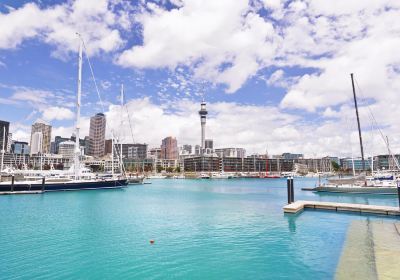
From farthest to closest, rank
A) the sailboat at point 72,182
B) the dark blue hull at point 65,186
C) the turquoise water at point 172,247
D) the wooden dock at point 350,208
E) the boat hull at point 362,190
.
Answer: the sailboat at point 72,182 < the dark blue hull at point 65,186 < the boat hull at point 362,190 < the wooden dock at point 350,208 < the turquoise water at point 172,247

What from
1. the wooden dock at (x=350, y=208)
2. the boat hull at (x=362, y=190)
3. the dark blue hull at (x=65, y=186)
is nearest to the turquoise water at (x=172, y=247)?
the wooden dock at (x=350, y=208)

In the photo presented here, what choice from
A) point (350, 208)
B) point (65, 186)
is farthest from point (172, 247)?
point (65, 186)

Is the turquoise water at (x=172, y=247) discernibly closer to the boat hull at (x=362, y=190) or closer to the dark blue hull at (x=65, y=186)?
the boat hull at (x=362, y=190)

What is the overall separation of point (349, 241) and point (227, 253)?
33.9 ft

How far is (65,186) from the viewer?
8531 centimetres

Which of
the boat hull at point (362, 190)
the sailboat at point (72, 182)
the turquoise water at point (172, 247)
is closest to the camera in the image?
the turquoise water at point (172, 247)

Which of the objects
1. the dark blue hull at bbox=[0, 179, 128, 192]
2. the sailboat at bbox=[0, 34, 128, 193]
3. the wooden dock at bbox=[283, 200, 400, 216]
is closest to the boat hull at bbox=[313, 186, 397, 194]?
the wooden dock at bbox=[283, 200, 400, 216]

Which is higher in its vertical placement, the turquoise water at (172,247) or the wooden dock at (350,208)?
the wooden dock at (350,208)

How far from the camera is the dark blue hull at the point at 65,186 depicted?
2960 inches

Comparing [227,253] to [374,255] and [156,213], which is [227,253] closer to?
[374,255]

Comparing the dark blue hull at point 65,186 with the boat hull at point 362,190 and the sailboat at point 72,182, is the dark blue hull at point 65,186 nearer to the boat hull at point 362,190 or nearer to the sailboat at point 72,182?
the sailboat at point 72,182

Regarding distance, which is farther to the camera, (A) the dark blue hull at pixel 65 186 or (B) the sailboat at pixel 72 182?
(B) the sailboat at pixel 72 182

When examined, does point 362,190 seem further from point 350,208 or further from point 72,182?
point 72,182

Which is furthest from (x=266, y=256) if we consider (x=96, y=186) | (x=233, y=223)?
(x=96, y=186)
